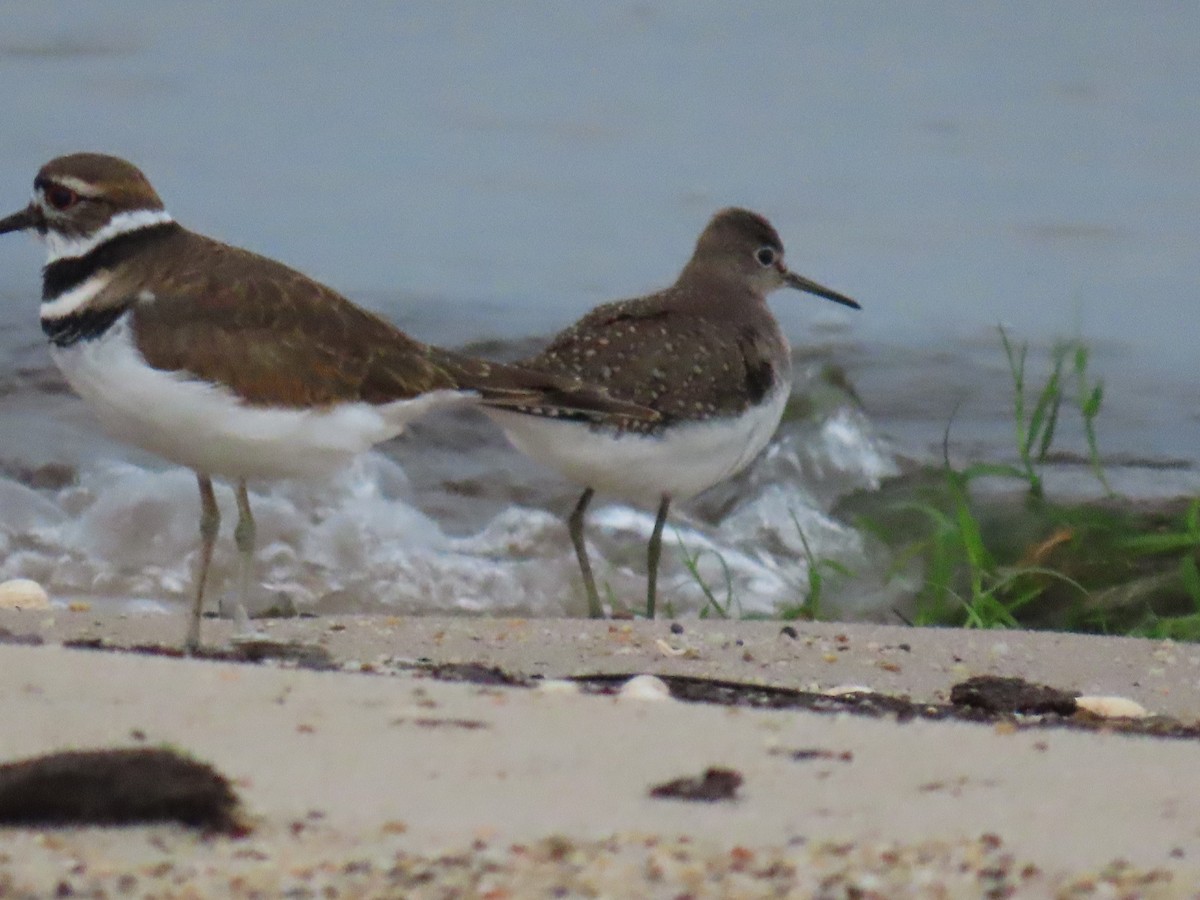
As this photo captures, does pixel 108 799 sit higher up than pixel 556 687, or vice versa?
pixel 108 799

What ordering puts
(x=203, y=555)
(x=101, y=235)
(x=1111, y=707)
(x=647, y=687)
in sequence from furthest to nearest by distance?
1. (x=203, y=555)
2. (x=101, y=235)
3. (x=1111, y=707)
4. (x=647, y=687)

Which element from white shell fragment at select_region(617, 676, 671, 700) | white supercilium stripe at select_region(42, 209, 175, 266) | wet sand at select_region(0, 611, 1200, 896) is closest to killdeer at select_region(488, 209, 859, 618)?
white supercilium stripe at select_region(42, 209, 175, 266)

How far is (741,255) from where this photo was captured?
25.3 feet

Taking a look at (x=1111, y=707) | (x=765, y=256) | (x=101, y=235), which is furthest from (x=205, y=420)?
(x=765, y=256)

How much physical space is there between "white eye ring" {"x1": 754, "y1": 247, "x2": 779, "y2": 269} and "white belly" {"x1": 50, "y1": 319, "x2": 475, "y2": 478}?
2609mm

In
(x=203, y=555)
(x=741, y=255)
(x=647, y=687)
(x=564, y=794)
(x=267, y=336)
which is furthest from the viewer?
(x=741, y=255)

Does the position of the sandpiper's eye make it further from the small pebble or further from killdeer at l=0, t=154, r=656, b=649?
the small pebble

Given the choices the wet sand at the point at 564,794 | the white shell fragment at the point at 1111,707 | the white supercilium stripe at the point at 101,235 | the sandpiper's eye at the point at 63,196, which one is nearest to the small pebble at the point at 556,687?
the wet sand at the point at 564,794

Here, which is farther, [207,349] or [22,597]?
[22,597]

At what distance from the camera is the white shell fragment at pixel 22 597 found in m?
6.04

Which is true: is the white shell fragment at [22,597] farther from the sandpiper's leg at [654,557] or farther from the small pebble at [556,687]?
the small pebble at [556,687]

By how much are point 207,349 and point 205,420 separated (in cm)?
17

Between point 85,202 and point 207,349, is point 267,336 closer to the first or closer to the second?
point 207,349

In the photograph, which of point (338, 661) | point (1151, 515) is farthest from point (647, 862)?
point (1151, 515)
